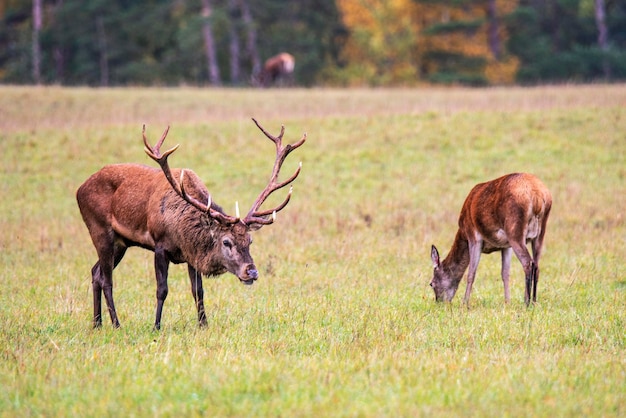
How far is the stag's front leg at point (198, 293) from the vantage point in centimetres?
858

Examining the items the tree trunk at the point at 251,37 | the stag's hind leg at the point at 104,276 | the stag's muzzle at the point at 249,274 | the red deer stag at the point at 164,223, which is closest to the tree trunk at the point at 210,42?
the tree trunk at the point at 251,37

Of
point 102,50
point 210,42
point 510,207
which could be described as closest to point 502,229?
point 510,207

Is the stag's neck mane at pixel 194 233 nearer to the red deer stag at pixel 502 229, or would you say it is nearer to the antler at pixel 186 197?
the antler at pixel 186 197

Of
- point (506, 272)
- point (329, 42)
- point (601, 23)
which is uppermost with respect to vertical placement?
point (601, 23)

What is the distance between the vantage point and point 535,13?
4206cm

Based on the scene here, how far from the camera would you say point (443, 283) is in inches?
408

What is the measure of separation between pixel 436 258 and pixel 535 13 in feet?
111

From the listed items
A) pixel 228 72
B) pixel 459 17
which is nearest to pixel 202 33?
pixel 228 72

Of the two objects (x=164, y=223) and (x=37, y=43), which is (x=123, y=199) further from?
(x=37, y=43)

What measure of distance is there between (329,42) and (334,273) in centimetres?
3685

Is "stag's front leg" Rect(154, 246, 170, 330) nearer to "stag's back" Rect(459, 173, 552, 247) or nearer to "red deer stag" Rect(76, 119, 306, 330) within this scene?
"red deer stag" Rect(76, 119, 306, 330)

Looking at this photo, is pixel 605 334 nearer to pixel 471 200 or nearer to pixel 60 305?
pixel 471 200

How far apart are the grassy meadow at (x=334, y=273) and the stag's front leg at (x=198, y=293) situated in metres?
0.13

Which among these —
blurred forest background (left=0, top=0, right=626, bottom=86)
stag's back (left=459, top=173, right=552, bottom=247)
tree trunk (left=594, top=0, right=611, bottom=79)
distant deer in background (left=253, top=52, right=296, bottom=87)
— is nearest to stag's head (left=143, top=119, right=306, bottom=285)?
stag's back (left=459, top=173, right=552, bottom=247)
